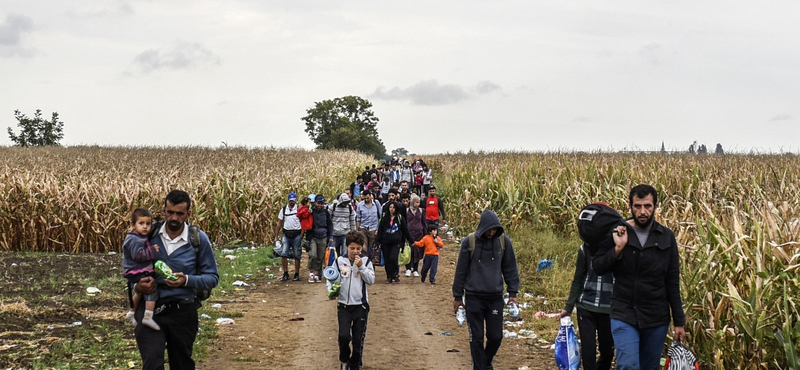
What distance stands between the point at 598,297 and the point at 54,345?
6.76m

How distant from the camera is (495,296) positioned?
7.96 metres

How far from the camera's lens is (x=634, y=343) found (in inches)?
239

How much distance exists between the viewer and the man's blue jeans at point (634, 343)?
6.05 metres

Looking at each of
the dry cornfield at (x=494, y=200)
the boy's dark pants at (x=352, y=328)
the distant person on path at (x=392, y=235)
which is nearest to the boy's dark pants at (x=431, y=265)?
the distant person on path at (x=392, y=235)

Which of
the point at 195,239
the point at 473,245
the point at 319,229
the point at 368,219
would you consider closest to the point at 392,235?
the point at 368,219

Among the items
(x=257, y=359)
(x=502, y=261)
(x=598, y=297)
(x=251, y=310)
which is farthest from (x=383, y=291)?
(x=598, y=297)

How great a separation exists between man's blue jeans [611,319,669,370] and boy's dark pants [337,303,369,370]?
3185 mm

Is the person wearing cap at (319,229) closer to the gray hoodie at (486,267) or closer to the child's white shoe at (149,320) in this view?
the gray hoodie at (486,267)

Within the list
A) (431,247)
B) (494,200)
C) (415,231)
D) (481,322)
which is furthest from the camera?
(494,200)

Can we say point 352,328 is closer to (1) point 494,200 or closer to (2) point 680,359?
(2) point 680,359

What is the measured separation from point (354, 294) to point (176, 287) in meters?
2.80

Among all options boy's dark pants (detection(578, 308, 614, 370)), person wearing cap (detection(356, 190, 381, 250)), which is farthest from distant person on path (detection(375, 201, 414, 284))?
boy's dark pants (detection(578, 308, 614, 370))

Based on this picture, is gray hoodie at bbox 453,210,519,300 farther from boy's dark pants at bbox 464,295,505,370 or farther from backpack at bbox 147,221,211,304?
backpack at bbox 147,221,211,304

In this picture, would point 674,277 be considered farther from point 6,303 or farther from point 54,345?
point 6,303
